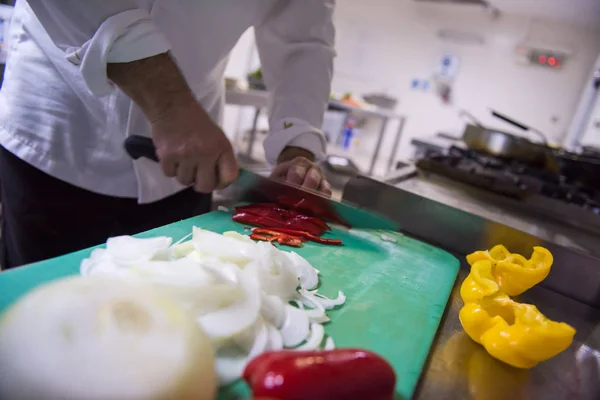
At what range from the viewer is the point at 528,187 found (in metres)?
1.54

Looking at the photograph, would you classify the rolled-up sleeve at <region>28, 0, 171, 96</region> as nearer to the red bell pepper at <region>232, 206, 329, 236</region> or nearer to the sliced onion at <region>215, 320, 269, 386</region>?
the red bell pepper at <region>232, 206, 329, 236</region>

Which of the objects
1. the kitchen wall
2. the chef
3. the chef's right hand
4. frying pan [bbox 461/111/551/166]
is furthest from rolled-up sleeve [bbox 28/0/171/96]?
the kitchen wall

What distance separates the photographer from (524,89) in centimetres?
542

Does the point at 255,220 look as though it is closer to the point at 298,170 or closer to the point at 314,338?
the point at 298,170

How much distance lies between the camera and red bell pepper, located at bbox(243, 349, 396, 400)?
14.4 inches

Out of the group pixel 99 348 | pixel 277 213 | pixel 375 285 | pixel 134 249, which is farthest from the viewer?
pixel 277 213

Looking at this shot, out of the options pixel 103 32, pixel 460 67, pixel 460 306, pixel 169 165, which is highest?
pixel 460 67

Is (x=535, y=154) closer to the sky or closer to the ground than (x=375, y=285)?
closer to the sky

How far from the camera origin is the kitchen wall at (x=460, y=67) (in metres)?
5.24

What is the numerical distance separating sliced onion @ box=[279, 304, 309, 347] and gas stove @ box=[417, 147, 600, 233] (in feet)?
3.35

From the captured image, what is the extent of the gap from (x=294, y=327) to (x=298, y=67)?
82 cm

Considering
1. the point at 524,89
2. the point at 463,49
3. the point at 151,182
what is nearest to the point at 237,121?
the point at 463,49

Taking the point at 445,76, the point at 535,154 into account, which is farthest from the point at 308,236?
the point at 445,76

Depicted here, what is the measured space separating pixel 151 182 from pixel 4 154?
307mm
